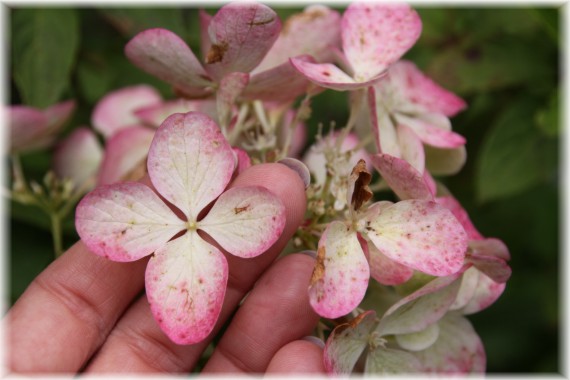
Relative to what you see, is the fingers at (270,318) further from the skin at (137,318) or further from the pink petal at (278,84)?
the pink petal at (278,84)

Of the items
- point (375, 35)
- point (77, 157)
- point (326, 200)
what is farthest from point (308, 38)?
point (77, 157)

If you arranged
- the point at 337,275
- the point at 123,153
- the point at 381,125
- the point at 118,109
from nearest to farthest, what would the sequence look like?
the point at 337,275 → the point at 381,125 → the point at 123,153 → the point at 118,109

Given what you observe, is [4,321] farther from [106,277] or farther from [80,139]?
[80,139]

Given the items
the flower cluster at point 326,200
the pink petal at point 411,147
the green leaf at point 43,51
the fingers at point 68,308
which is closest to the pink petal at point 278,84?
the flower cluster at point 326,200

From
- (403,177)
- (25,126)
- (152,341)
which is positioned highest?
(403,177)

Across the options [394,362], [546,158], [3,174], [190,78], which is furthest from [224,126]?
[546,158]

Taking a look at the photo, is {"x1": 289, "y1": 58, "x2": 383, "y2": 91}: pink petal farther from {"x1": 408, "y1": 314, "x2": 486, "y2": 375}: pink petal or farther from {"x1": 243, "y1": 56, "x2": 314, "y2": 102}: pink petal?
{"x1": 408, "y1": 314, "x2": 486, "y2": 375}: pink petal

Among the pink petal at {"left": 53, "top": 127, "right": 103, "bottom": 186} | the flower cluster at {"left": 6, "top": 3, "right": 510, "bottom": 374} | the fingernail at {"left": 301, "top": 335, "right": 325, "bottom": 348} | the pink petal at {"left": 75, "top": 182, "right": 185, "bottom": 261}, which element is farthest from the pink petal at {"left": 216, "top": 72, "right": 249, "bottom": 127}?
the pink petal at {"left": 53, "top": 127, "right": 103, "bottom": 186}

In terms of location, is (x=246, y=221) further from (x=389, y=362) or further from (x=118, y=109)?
(x=118, y=109)
